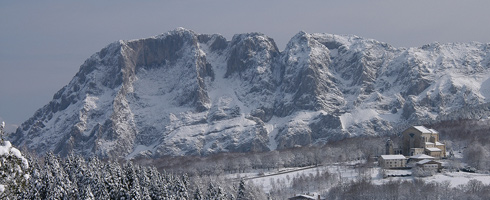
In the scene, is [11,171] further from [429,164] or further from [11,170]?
[429,164]

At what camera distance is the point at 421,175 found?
18362cm

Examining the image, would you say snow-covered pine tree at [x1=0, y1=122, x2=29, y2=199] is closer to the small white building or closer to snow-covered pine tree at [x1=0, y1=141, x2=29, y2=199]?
snow-covered pine tree at [x1=0, y1=141, x2=29, y2=199]

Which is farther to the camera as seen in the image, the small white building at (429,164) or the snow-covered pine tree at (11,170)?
the small white building at (429,164)

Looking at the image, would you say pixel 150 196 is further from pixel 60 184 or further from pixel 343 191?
pixel 343 191

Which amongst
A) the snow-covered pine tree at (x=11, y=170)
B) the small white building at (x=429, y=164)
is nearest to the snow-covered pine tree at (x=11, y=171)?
the snow-covered pine tree at (x=11, y=170)

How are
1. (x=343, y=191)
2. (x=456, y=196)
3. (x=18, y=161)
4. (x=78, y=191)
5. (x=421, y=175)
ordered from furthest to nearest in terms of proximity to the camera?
(x=421, y=175) → (x=343, y=191) → (x=456, y=196) → (x=78, y=191) → (x=18, y=161)

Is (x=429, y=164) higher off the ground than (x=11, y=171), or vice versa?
(x=429, y=164)

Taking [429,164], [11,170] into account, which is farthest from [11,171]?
[429,164]

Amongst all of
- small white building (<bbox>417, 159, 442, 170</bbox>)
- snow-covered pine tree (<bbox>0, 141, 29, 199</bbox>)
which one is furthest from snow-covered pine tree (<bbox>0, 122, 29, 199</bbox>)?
small white building (<bbox>417, 159, 442, 170</bbox>)

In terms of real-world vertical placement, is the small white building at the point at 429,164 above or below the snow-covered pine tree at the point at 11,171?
above

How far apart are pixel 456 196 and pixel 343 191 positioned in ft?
90.0

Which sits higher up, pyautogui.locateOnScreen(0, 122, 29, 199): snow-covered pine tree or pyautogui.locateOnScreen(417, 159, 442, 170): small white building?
pyautogui.locateOnScreen(417, 159, 442, 170): small white building

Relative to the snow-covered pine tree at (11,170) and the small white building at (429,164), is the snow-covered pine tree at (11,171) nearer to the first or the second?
the snow-covered pine tree at (11,170)

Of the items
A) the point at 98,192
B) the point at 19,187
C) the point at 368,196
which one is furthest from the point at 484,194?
the point at 19,187
